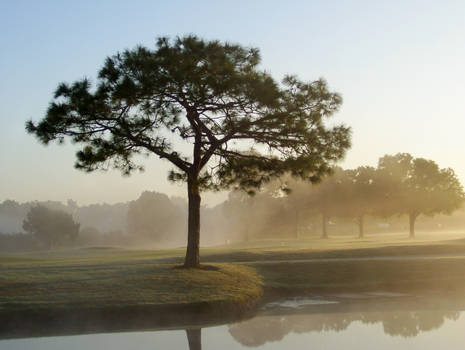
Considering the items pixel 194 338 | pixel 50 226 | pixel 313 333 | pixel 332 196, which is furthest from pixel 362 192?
pixel 194 338

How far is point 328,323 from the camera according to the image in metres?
16.1

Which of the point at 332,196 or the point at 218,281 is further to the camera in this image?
the point at 332,196

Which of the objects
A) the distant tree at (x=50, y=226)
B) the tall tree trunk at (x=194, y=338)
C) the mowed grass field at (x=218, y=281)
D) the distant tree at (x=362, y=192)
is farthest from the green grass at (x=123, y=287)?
the distant tree at (x=50, y=226)

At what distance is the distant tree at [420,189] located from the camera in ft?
222

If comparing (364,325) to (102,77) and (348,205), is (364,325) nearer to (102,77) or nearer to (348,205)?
(102,77)

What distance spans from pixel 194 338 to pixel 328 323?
4203mm

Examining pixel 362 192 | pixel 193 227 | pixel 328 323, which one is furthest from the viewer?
pixel 362 192

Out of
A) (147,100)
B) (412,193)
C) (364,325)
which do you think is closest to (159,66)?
(147,100)

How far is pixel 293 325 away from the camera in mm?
15891

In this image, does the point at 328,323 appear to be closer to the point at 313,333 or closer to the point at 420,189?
the point at 313,333

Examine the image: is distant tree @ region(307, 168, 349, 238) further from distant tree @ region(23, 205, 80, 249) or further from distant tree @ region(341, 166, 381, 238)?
distant tree @ region(23, 205, 80, 249)

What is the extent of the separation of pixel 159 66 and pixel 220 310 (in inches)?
396

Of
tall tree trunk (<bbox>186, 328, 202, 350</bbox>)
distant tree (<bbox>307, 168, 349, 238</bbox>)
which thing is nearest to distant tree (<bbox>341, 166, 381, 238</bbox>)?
distant tree (<bbox>307, 168, 349, 238</bbox>)

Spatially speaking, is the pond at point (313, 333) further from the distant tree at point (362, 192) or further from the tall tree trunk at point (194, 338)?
the distant tree at point (362, 192)
